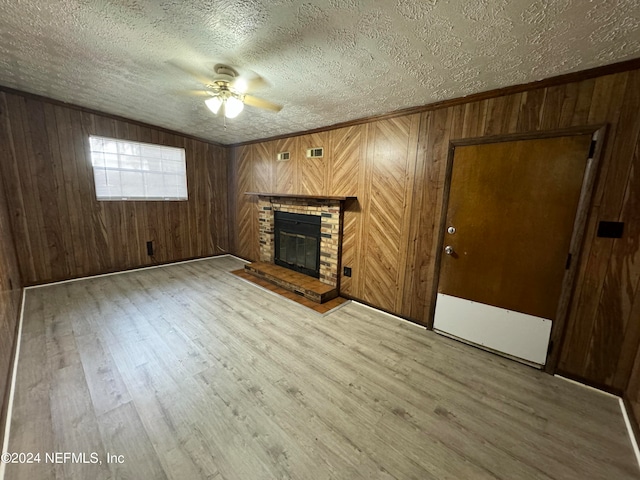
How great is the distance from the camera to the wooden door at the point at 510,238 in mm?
2020

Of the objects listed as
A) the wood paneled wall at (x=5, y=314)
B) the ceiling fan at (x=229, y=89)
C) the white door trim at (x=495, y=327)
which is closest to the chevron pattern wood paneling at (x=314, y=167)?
the ceiling fan at (x=229, y=89)

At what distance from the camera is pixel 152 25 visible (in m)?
1.60

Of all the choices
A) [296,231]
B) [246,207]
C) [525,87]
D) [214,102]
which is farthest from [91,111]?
[525,87]

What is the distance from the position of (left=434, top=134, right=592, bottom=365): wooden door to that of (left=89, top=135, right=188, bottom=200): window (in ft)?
15.6

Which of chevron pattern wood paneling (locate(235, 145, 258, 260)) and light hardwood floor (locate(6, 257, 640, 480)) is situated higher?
chevron pattern wood paneling (locate(235, 145, 258, 260))

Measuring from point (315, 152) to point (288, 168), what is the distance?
2.25ft

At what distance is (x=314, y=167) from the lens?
3.80 meters

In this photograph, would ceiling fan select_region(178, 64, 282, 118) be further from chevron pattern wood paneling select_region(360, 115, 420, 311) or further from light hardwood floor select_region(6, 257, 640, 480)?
light hardwood floor select_region(6, 257, 640, 480)

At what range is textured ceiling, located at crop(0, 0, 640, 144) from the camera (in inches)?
53.8

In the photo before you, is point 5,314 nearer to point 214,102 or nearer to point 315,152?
point 214,102

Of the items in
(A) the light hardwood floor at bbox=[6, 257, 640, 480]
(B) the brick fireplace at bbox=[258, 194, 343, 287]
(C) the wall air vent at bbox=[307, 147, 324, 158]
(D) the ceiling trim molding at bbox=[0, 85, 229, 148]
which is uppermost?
(D) the ceiling trim molding at bbox=[0, 85, 229, 148]

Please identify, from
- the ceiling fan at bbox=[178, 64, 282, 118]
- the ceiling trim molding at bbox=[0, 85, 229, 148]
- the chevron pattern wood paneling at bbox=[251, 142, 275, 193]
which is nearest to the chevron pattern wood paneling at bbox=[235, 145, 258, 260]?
the chevron pattern wood paneling at bbox=[251, 142, 275, 193]

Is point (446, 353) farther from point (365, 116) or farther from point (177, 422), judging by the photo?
point (365, 116)

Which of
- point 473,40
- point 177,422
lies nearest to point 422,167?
point 473,40
